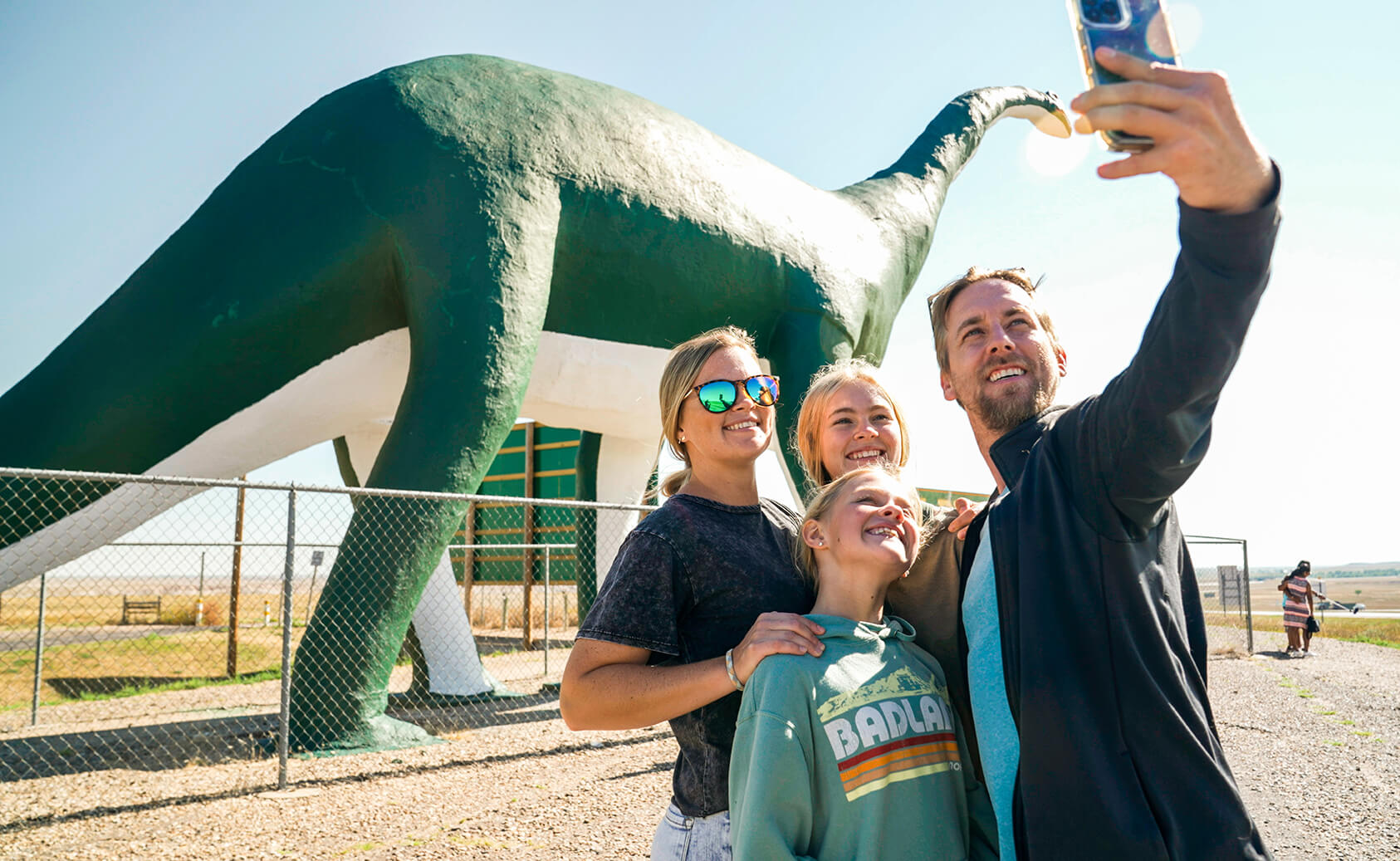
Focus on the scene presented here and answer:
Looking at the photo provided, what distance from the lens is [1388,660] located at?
11.9 metres

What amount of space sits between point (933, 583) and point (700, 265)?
4.43m

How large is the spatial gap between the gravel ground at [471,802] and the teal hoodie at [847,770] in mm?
2450

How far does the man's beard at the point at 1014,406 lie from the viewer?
1606 millimetres

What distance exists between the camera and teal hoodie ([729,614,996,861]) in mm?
1441

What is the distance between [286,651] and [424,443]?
4.13 feet

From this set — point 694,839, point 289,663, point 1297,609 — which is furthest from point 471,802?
point 1297,609

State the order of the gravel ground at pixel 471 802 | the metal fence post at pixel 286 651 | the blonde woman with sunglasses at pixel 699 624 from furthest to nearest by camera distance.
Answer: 1. the metal fence post at pixel 286 651
2. the gravel ground at pixel 471 802
3. the blonde woman with sunglasses at pixel 699 624

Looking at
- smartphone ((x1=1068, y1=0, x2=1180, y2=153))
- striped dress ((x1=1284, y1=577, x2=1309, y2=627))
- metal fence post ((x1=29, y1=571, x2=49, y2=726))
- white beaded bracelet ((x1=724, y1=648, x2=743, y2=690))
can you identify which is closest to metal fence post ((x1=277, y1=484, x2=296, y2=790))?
metal fence post ((x1=29, y1=571, x2=49, y2=726))

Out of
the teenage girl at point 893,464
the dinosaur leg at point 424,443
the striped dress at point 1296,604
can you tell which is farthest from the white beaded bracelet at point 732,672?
the striped dress at point 1296,604

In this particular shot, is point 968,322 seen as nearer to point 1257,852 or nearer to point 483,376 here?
point 1257,852

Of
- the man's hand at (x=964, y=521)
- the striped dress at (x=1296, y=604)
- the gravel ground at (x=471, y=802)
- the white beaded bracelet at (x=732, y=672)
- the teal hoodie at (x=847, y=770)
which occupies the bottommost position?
the gravel ground at (x=471, y=802)

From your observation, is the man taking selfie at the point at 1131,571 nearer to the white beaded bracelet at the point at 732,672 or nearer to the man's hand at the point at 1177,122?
the man's hand at the point at 1177,122

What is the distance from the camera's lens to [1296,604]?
39.4 ft

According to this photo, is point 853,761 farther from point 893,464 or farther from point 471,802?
point 471,802
